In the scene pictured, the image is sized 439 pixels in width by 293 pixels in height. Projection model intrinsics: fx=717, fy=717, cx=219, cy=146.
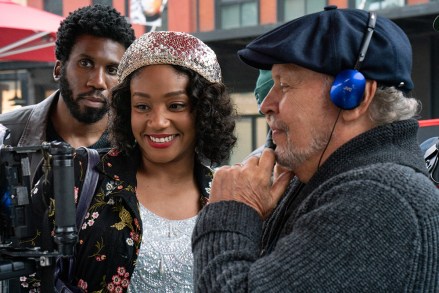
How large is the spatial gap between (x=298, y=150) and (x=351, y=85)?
0.70ft

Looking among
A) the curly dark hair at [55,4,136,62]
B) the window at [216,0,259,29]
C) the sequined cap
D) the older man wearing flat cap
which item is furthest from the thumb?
the window at [216,0,259,29]

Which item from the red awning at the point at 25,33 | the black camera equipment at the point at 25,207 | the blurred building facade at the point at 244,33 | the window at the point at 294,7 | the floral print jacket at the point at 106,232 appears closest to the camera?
the black camera equipment at the point at 25,207

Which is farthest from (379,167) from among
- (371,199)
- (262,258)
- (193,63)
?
(193,63)

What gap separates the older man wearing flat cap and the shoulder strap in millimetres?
665

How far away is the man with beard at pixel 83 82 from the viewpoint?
3.28m

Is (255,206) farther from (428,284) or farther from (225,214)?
(428,284)

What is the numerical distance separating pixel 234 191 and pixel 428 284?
49 centimetres

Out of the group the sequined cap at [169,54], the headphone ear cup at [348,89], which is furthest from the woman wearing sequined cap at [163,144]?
the headphone ear cup at [348,89]

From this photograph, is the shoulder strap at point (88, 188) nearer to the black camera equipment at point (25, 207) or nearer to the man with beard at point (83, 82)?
the black camera equipment at point (25, 207)

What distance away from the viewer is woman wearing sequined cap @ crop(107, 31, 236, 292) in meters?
2.33

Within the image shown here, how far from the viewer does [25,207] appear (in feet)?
5.59

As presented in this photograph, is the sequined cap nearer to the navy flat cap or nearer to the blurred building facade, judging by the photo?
the navy flat cap

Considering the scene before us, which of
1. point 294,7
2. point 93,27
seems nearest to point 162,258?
point 93,27

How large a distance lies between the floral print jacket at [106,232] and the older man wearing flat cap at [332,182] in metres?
0.63
